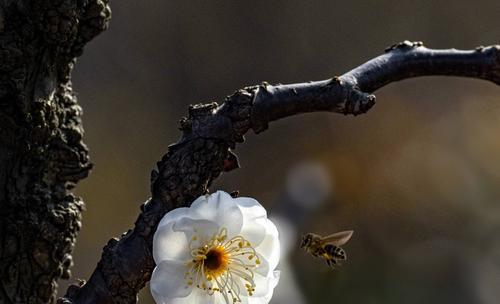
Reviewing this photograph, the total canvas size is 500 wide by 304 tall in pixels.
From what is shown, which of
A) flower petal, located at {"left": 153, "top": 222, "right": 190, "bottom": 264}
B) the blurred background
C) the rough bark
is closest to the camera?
flower petal, located at {"left": 153, "top": 222, "right": 190, "bottom": 264}

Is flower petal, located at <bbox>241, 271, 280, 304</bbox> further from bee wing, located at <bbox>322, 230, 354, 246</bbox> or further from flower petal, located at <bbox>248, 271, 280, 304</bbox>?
bee wing, located at <bbox>322, 230, 354, 246</bbox>

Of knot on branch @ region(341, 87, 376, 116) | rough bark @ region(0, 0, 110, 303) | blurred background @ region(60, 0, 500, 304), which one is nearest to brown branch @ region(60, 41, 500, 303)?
knot on branch @ region(341, 87, 376, 116)

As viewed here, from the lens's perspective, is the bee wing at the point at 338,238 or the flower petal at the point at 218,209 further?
the bee wing at the point at 338,238

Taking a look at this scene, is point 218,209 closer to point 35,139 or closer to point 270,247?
point 270,247

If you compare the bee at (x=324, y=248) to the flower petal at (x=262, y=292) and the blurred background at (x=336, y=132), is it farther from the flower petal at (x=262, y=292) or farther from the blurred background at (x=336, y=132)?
the blurred background at (x=336, y=132)

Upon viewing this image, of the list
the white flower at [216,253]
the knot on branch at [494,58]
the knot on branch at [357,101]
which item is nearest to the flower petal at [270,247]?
the white flower at [216,253]

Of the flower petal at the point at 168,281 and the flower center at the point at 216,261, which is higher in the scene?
the flower center at the point at 216,261

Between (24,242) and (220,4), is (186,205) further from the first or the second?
(220,4)

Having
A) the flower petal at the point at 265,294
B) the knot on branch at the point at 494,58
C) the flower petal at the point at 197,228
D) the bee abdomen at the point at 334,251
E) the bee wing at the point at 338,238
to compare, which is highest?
the knot on branch at the point at 494,58

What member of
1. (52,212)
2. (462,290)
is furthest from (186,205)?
(462,290)
